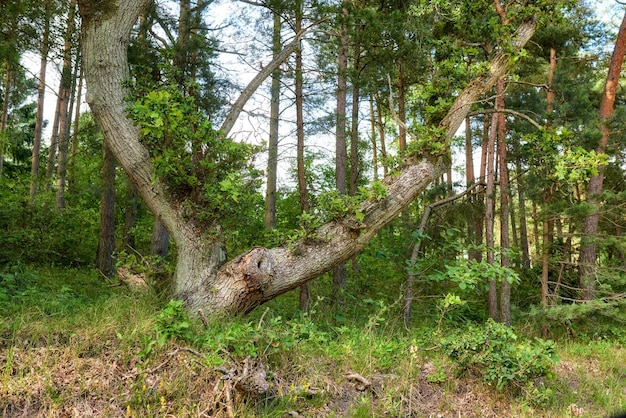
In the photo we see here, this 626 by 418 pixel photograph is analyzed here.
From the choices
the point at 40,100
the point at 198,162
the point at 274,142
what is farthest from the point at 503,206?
the point at 40,100

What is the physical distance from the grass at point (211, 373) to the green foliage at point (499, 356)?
0.36 ft

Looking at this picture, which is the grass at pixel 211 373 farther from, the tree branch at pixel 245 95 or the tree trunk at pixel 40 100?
the tree trunk at pixel 40 100

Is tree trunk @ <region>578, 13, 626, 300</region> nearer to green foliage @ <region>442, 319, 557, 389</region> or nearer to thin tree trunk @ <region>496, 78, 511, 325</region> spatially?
thin tree trunk @ <region>496, 78, 511, 325</region>

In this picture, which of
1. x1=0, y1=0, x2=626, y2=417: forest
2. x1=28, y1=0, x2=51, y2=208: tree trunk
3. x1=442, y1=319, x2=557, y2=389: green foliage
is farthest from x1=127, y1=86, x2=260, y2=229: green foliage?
x1=28, y1=0, x2=51, y2=208: tree trunk

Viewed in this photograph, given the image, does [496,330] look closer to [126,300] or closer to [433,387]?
[433,387]

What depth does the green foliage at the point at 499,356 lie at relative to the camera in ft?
12.4

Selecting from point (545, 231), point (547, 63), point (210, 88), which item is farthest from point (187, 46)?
point (547, 63)

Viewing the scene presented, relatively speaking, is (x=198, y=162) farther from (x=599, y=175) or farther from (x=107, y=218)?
(x=599, y=175)

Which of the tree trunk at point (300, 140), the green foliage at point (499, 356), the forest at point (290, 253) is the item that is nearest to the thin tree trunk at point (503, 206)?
the forest at point (290, 253)

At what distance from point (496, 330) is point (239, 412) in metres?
2.52

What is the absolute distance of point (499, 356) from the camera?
3877mm

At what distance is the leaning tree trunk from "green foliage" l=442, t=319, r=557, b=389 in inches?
63.3

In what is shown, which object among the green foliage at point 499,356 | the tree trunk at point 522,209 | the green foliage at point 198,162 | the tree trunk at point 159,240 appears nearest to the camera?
the green foliage at point 499,356

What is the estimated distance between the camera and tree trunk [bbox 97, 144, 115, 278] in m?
9.21
